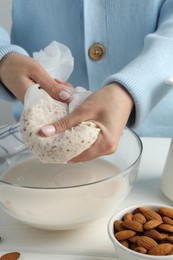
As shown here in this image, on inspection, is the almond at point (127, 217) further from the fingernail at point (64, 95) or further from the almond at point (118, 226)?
the fingernail at point (64, 95)

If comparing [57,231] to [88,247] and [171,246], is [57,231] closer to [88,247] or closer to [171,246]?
[88,247]

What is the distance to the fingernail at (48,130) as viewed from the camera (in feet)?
1.83

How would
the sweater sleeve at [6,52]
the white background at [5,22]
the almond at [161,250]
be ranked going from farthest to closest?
the white background at [5,22], the sweater sleeve at [6,52], the almond at [161,250]

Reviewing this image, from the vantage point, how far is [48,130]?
1.84 feet

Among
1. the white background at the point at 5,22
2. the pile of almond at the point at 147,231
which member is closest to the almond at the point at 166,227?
the pile of almond at the point at 147,231

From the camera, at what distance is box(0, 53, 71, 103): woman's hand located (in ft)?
2.14

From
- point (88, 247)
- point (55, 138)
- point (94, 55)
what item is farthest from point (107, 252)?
point (94, 55)

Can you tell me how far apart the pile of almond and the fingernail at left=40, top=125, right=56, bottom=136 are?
129mm

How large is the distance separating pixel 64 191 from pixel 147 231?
0.35ft

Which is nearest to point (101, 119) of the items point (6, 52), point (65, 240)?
point (65, 240)

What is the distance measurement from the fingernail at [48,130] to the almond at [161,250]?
0.17 m

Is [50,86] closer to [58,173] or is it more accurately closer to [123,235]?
[58,173]

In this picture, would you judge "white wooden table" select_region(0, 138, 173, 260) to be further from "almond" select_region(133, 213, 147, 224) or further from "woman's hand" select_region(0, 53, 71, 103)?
"woman's hand" select_region(0, 53, 71, 103)

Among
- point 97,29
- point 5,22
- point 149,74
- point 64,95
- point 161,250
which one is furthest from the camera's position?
point 5,22
